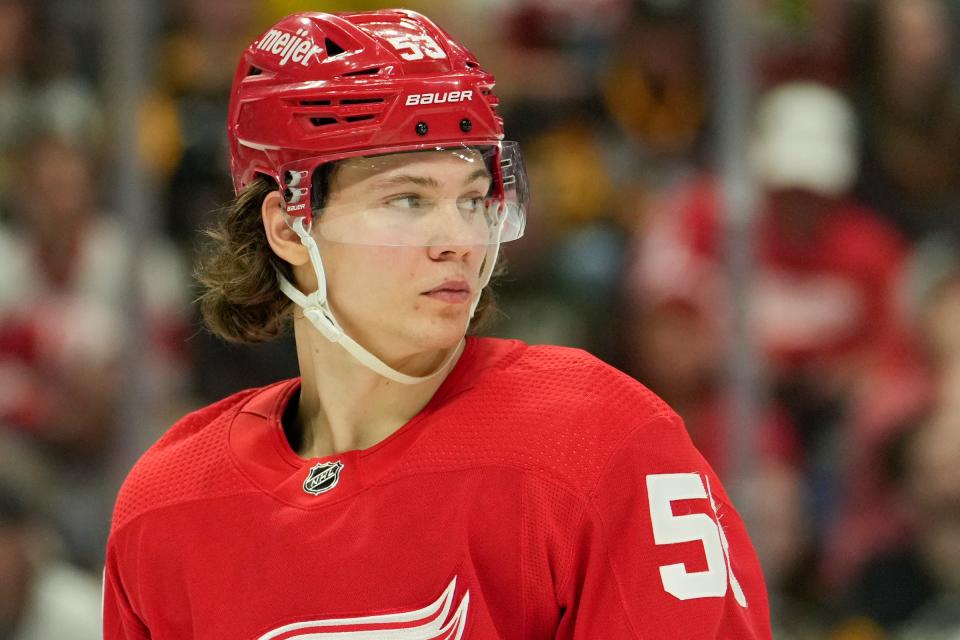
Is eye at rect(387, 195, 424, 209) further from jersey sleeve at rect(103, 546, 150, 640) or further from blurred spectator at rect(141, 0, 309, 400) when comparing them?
blurred spectator at rect(141, 0, 309, 400)

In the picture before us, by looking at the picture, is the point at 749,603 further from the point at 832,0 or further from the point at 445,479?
the point at 832,0

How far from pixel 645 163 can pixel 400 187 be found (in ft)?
6.49

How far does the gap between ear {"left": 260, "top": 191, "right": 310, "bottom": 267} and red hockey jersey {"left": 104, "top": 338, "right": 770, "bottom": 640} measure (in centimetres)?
26

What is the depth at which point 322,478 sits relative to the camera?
1.67 metres

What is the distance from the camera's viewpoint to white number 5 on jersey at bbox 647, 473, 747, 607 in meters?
1.50

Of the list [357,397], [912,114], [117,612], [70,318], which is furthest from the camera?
[912,114]

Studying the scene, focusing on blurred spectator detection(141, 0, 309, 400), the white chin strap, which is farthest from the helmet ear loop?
blurred spectator detection(141, 0, 309, 400)

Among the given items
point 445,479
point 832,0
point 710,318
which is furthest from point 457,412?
point 832,0

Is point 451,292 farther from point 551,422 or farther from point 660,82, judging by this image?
point 660,82

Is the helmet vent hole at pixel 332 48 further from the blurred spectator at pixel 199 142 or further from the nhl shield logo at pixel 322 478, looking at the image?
the blurred spectator at pixel 199 142

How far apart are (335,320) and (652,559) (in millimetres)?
505

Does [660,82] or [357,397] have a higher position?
[357,397]

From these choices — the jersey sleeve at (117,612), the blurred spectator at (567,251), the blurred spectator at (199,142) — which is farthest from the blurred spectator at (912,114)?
the jersey sleeve at (117,612)

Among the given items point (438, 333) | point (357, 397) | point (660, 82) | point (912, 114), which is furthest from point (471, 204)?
point (912, 114)
